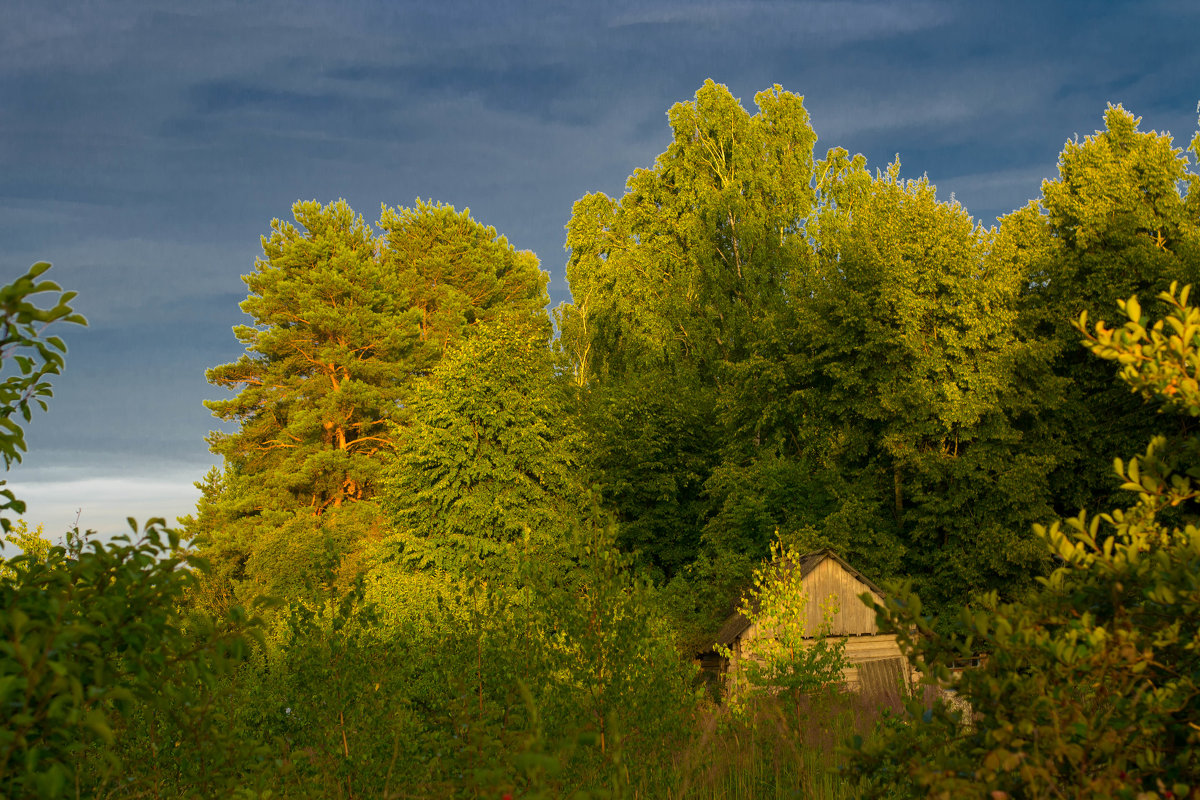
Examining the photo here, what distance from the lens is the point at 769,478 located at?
2400cm

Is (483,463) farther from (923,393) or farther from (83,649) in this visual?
(83,649)

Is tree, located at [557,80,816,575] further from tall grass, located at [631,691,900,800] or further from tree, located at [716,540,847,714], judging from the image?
tall grass, located at [631,691,900,800]

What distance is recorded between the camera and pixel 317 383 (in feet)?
108

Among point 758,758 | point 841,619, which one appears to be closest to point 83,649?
point 758,758

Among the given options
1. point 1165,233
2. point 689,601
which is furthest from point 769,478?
point 1165,233

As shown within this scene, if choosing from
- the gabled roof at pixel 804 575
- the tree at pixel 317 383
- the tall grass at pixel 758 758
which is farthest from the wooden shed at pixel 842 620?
the tree at pixel 317 383

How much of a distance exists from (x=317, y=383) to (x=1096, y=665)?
33028 mm

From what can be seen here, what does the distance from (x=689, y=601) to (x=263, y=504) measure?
57.9 ft

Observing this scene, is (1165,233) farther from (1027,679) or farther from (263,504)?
(263,504)

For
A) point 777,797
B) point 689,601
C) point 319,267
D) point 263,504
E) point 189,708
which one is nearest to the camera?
point 189,708

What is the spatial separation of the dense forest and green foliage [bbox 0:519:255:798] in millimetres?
18

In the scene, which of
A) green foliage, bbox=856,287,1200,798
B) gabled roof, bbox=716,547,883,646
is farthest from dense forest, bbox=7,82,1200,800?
gabled roof, bbox=716,547,883,646

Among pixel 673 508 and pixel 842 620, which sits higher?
pixel 673 508

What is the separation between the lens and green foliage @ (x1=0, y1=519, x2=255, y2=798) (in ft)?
6.86
